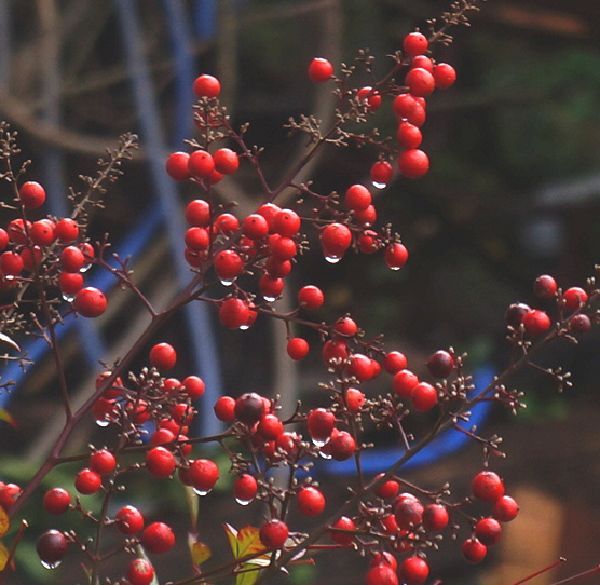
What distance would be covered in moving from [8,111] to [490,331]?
119 centimetres

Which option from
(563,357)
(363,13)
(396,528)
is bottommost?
(563,357)

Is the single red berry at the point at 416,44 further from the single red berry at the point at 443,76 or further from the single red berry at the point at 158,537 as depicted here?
the single red berry at the point at 158,537

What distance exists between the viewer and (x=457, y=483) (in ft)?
7.04

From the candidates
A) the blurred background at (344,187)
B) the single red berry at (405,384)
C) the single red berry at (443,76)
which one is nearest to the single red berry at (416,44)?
the single red berry at (443,76)

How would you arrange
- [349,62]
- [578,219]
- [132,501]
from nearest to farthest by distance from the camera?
[132,501] < [349,62] < [578,219]

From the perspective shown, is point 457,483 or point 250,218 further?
point 457,483

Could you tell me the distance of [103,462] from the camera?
375mm

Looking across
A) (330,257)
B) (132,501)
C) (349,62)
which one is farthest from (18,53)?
(330,257)

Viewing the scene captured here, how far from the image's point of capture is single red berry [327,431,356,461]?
1.17 ft

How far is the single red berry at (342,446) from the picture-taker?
0.36m

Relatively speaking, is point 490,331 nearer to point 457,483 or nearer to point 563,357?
point 563,357

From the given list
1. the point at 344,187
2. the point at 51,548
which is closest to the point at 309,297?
the point at 51,548

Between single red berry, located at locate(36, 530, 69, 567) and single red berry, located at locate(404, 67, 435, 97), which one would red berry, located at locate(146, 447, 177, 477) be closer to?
single red berry, located at locate(36, 530, 69, 567)

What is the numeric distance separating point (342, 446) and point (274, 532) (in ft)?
0.11
